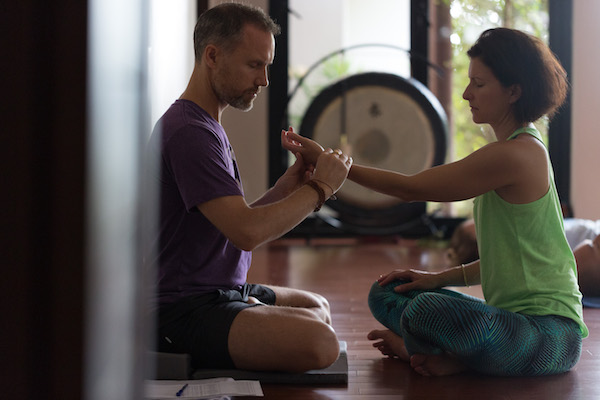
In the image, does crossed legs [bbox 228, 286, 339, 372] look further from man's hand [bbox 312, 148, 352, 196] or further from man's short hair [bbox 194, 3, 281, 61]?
man's short hair [bbox 194, 3, 281, 61]

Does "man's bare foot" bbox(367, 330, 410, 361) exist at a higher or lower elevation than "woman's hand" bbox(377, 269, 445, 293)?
lower

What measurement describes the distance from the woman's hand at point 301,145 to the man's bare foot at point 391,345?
44cm

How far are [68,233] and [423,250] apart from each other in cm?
378

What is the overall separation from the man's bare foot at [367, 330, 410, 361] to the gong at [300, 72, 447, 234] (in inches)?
107

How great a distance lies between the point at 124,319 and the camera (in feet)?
2.02

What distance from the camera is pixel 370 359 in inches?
70.1

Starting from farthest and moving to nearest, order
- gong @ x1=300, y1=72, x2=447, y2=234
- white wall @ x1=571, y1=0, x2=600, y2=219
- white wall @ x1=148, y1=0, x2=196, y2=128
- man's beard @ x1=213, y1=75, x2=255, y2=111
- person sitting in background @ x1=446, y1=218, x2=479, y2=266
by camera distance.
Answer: gong @ x1=300, y1=72, x2=447, y2=234 < white wall @ x1=571, y1=0, x2=600, y2=219 < person sitting in background @ x1=446, y1=218, x2=479, y2=266 < white wall @ x1=148, y1=0, x2=196, y2=128 < man's beard @ x1=213, y1=75, x2=255, y2=111

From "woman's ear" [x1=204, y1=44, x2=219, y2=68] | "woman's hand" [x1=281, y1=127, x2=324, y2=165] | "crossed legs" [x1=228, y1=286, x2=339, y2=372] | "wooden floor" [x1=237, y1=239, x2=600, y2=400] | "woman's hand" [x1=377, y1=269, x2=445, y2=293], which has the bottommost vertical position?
"wooden floor" [x1=237, y1=239, x2=600, y2=400]

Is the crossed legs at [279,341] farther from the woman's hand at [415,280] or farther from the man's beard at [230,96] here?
the man's beard at [230,96]

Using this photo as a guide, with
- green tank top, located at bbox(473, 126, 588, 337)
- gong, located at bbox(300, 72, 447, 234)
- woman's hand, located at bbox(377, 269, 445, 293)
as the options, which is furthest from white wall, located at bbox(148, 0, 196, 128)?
gong, located at bbox(300, 72, 447, 234)

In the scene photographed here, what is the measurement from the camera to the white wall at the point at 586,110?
14.4 feet

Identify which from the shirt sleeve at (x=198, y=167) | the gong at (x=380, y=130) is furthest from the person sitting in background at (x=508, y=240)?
the gong at (x=380, y=130)

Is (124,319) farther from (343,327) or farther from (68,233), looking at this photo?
(343,327)

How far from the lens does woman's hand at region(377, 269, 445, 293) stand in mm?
1756
